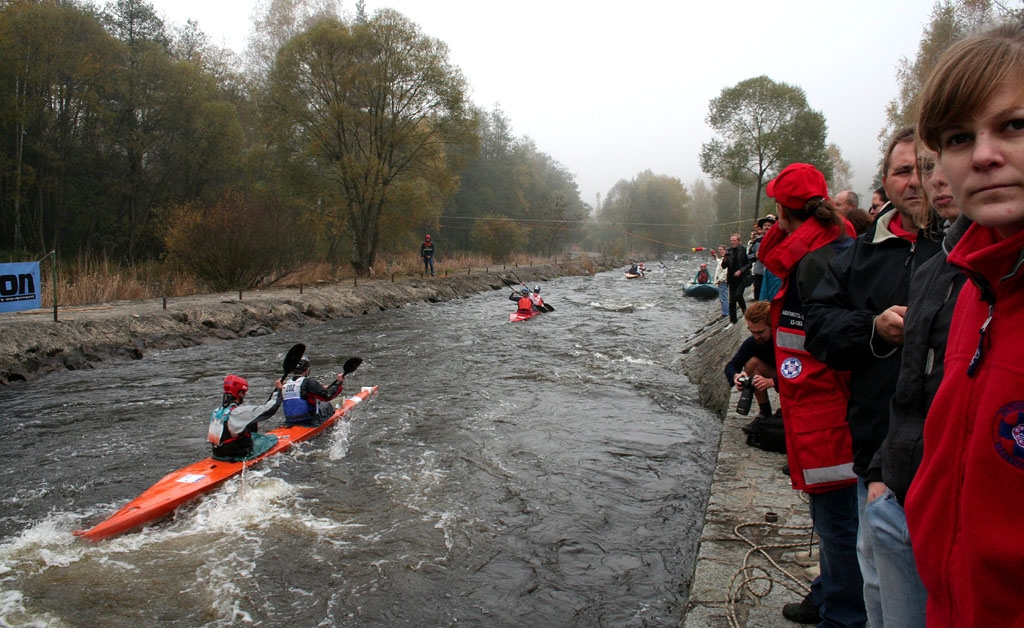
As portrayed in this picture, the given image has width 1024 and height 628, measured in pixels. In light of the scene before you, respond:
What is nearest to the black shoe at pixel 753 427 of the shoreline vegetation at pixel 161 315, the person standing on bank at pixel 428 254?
the shoreline vegetation at pixel 161 315

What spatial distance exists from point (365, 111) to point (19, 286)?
1818 centimetres

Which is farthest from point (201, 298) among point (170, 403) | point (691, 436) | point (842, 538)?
point (842, 538)

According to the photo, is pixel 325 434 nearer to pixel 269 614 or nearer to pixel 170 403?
pixel 170 403

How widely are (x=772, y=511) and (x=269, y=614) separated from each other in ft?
10.3

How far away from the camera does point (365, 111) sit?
88.6 feet

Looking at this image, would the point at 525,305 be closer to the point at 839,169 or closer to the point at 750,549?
the point at 750,549

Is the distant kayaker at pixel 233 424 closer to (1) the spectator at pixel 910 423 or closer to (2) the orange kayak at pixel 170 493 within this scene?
(2) the orange kayak at pixel 170 493

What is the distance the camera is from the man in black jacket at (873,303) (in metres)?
1.93

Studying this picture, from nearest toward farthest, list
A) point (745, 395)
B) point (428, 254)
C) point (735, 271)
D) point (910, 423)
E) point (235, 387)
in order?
point (910, 423)
point (745, 395)
point (235, 387)
point (735, 271)
point (428, 254)

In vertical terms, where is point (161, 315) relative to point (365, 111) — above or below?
below

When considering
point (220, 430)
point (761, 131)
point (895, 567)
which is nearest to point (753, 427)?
point (895, 567)

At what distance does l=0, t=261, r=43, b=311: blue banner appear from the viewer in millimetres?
10516

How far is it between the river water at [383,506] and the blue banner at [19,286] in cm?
171

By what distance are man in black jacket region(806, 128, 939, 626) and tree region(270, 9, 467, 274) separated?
24.7 meters
